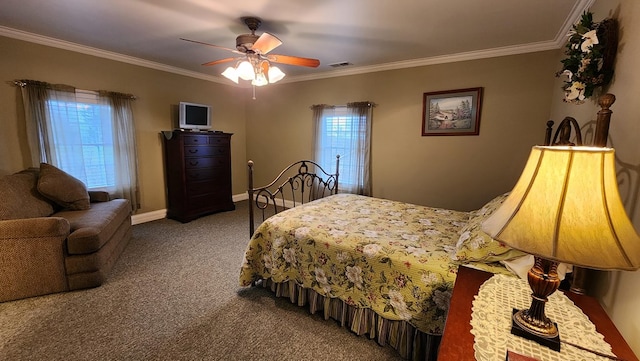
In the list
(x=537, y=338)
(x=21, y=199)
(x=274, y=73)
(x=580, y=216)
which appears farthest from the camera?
(x=274, y=73)

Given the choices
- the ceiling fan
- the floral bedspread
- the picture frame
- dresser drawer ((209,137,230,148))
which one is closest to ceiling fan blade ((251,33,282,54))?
the ceiling fan

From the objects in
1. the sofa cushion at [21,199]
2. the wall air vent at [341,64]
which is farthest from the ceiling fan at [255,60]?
the sofa cushion at [21,199]

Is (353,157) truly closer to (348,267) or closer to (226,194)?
(226,194)

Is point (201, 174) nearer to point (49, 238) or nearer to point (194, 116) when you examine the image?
point (194, 116)

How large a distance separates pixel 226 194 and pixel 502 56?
4581 millimetres

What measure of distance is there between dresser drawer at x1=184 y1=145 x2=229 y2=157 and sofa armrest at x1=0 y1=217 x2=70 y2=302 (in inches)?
79.8

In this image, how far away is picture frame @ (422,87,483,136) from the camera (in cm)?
341

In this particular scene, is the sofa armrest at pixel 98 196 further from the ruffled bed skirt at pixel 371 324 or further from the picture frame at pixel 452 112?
the picture frame at pixel 452 112

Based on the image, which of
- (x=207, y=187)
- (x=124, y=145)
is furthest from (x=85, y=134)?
(x=207, y=187)

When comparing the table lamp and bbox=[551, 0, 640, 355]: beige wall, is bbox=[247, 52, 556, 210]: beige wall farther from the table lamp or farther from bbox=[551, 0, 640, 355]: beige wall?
the table lamp

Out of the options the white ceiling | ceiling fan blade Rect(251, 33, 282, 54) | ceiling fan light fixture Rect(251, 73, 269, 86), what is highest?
the white ceiling

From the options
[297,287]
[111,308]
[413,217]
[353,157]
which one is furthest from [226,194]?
[413,217]

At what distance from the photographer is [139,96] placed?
402cm

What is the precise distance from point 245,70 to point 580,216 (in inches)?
99.7
